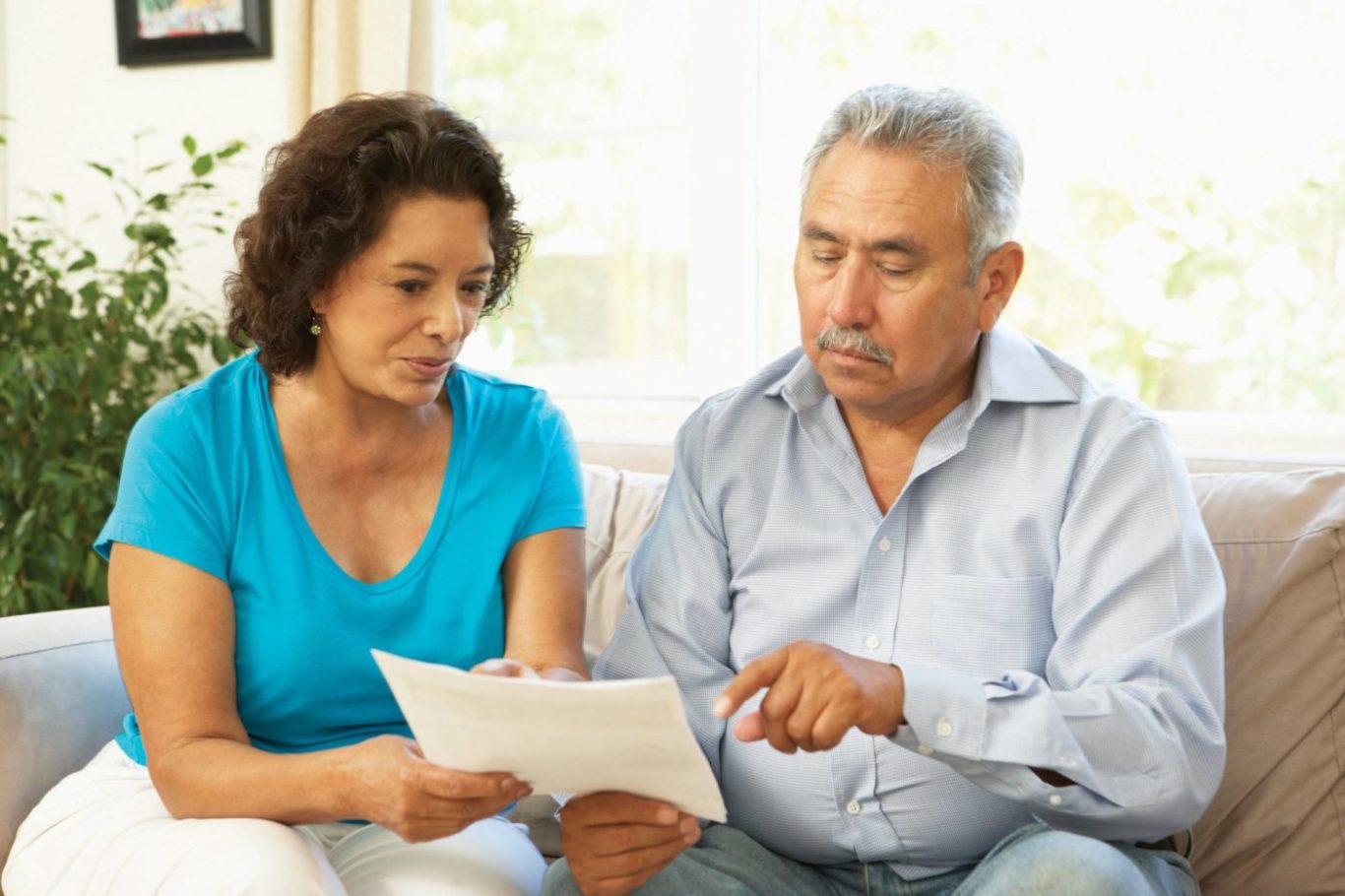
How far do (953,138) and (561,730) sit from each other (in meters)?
0.83

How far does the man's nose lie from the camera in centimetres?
161

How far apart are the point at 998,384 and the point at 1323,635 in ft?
1.73

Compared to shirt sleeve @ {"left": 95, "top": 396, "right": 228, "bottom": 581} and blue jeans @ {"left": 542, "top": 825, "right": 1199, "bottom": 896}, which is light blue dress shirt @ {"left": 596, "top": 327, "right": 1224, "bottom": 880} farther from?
shirt sleeve @ {"left": 95, "top": 396, "right": 228, "bottom": 581}

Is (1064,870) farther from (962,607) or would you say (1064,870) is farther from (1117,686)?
(962,607)

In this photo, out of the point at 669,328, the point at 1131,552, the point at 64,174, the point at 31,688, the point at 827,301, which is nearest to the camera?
the point at 1131,552

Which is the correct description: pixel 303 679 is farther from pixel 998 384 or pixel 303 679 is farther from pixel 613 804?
pixel 998 384

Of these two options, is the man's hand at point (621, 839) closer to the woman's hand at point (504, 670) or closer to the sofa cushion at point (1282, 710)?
the woman's hand at point (504, 670)

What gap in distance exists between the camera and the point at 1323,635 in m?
1.76

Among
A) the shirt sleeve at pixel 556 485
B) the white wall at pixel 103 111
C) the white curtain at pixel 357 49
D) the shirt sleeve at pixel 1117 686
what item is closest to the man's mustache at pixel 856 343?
the shirt sleeve at pixel 1117 686

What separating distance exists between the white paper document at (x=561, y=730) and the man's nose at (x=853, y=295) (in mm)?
570

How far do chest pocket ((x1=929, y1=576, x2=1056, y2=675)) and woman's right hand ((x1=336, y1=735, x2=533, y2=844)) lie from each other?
50 cm

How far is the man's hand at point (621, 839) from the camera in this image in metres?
1.42

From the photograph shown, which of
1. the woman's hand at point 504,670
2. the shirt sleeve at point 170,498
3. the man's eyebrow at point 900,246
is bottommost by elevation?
the woman's hand at point 504,670

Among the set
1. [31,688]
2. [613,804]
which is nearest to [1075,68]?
[613,804]
